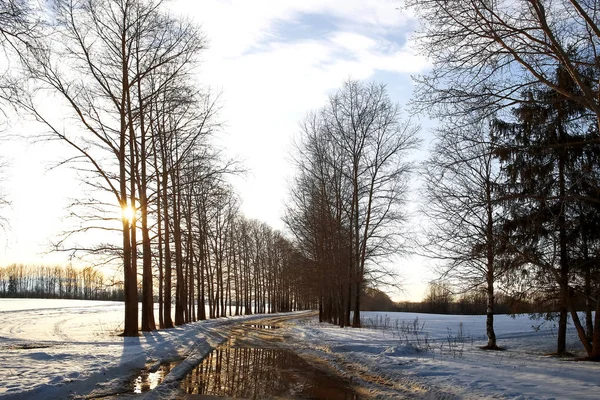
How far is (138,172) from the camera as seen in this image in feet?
64.7

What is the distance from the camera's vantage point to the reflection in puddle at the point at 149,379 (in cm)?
865

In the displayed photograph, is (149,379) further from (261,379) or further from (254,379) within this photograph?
(261,379)

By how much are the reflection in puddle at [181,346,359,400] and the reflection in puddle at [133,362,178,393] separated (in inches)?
22.3

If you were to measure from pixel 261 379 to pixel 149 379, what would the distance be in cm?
230

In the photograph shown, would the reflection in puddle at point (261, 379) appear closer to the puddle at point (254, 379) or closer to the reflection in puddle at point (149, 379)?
the puddle at point (254, 379)

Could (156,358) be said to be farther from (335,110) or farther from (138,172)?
(335,110)

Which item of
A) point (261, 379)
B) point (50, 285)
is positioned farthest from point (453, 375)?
point (50, 285)

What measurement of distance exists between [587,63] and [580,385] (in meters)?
5.69

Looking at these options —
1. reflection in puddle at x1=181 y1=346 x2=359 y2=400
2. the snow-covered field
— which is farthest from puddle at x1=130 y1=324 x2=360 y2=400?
the snow-covered field

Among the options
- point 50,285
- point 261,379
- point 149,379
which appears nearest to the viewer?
point 149,379

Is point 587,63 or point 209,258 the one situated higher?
point 587,63

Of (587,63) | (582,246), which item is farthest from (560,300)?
(587,63)

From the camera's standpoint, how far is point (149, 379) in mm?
9625

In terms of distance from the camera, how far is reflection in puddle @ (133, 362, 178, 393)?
8.65 metres
